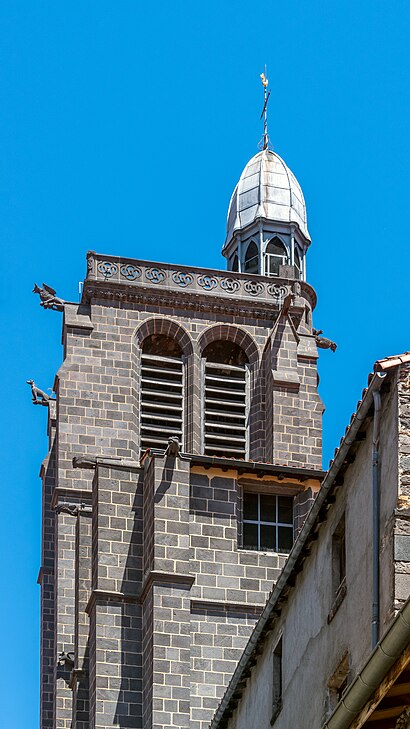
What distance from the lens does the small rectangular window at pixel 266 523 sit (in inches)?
1743

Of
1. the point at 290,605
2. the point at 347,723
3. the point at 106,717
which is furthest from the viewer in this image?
the point at 106,717

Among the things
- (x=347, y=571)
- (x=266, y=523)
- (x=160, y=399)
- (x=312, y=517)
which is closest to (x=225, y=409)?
(x=160, y=399)

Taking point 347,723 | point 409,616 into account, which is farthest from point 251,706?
point 409,616

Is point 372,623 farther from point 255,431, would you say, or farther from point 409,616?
point 255,431

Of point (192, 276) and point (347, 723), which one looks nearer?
Answer: point (347, 723)

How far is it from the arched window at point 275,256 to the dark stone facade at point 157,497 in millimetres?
2598

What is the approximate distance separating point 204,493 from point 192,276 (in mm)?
17179

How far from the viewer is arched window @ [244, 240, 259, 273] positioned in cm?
6575

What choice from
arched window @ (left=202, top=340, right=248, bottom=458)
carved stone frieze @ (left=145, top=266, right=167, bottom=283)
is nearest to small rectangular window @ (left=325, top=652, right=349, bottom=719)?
arched window @ (left=202, top=340, right=248, bottom=458)

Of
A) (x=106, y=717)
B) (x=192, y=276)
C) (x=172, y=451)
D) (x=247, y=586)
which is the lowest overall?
(x=106, y=717)

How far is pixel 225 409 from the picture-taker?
59312mm

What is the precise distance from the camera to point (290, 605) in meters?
29.1

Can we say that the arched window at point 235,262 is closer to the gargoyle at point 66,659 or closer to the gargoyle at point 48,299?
the gargoyle at point 48,299

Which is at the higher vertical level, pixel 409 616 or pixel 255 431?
pixel 255 431
